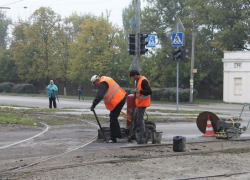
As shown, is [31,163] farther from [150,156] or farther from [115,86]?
[115,86]

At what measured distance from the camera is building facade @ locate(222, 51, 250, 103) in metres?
44.0

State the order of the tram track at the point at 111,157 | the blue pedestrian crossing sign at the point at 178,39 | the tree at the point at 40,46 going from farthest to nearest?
the tree at the point at 40,46 < the blue pedestrian crossing sign at the point at 178,39 < the tram track at the point at 111,157

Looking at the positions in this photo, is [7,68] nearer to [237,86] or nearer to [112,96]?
[237,86]

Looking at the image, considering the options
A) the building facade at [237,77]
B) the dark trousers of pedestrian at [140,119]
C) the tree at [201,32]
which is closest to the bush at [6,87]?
the tree at [201,32]

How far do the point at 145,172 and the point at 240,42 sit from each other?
42.8 meters

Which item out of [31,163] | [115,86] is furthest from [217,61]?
[31,163]

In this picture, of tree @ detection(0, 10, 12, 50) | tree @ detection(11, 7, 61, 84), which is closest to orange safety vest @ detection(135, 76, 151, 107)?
tree @ detection(11, 7, 61, 84)

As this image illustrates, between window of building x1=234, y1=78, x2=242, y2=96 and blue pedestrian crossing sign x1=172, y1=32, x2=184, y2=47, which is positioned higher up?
blue pedestrian crossing sign x1=172, y1=32, x2=184, y2=47

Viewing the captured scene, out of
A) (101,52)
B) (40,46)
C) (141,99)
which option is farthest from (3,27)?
(141,99)

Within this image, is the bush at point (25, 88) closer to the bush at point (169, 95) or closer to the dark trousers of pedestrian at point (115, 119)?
the bush at point (169, 95)

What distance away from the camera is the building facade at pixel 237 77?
43969 millimetres

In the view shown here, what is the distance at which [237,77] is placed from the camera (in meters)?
44.7

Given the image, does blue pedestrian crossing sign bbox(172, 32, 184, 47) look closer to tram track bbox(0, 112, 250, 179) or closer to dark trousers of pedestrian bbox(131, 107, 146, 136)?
tram track bbox(0, 112, 250, 179)

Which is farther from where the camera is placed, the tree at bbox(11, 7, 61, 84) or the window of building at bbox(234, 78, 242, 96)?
the tree at bbox(11, 7, 61, 84)
